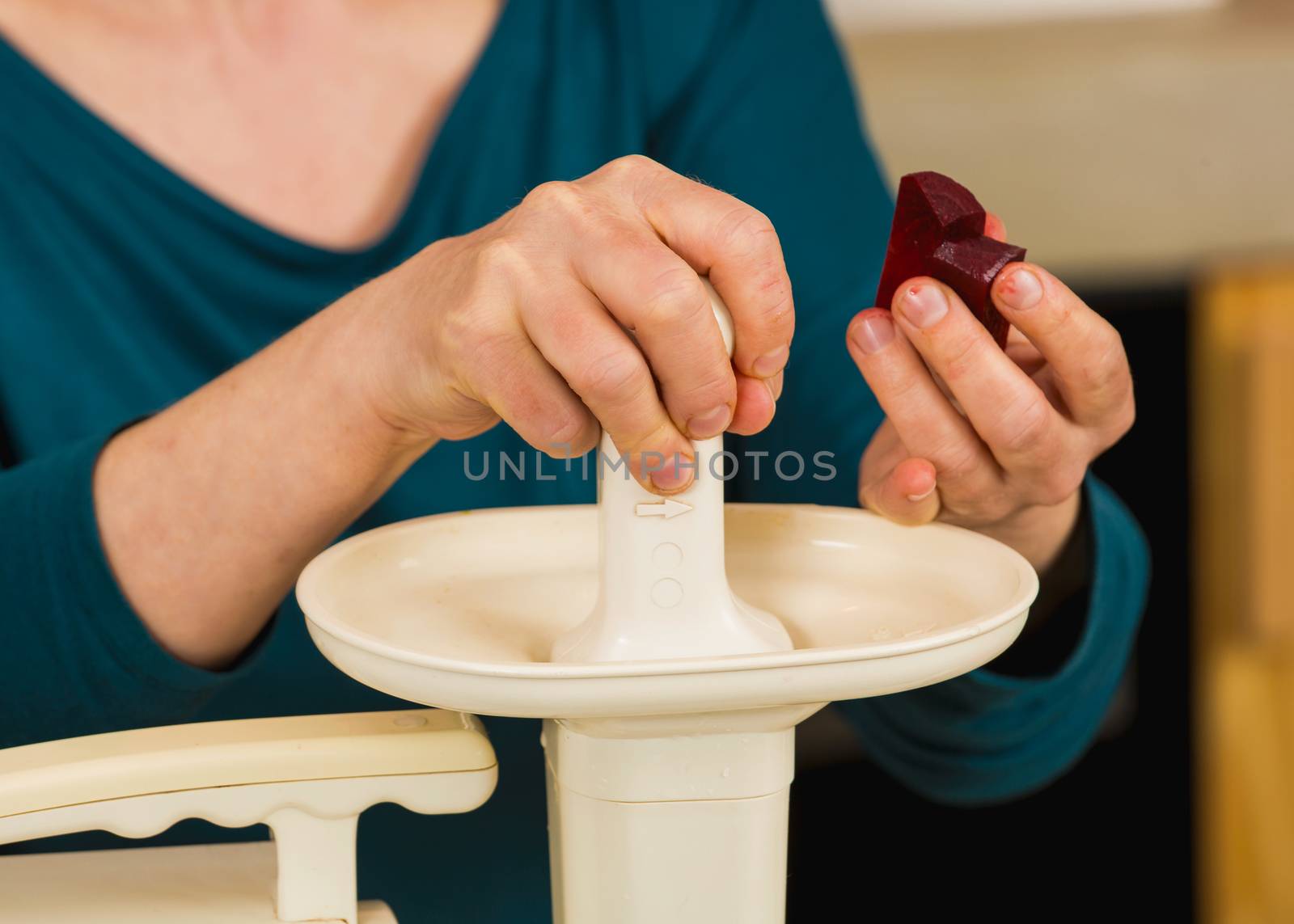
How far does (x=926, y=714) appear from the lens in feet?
2.13

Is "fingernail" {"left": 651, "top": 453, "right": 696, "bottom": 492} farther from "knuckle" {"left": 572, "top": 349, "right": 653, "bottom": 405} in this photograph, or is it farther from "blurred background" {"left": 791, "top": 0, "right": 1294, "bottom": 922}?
"blurred background" {"left": 791, "top": 0, "right": 1294, "bottom": 922}

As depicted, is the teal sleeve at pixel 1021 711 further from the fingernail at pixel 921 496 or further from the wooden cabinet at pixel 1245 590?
the wooden cabinet at pixel 1245 590

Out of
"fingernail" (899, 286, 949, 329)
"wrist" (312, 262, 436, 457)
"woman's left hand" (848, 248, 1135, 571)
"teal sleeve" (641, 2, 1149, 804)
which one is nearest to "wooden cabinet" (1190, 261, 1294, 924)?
"teal sleeve" (641, 2, 1149, 804)

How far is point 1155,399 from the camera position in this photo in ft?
4.09

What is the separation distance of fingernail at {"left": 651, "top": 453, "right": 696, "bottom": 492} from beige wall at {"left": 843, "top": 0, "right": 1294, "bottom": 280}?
2.75 ft

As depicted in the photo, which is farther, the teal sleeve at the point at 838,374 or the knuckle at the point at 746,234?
the teal sleeve at the point at 838,374

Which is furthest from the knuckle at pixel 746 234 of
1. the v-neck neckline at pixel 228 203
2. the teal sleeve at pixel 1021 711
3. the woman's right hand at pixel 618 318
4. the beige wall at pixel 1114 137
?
the beige wall at pixel 1114 137

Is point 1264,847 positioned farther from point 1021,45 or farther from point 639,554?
point 639,554

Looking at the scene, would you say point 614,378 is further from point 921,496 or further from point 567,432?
point 921,496

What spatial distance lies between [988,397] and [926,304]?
0.15 ft

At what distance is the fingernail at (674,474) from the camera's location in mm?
390

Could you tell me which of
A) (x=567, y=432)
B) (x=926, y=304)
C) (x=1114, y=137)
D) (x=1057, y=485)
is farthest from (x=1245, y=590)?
(x=567, y=432)

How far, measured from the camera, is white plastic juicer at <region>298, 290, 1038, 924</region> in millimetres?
329

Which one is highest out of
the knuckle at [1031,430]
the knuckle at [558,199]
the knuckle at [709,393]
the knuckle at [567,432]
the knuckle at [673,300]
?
the knuckle at [558,199]
